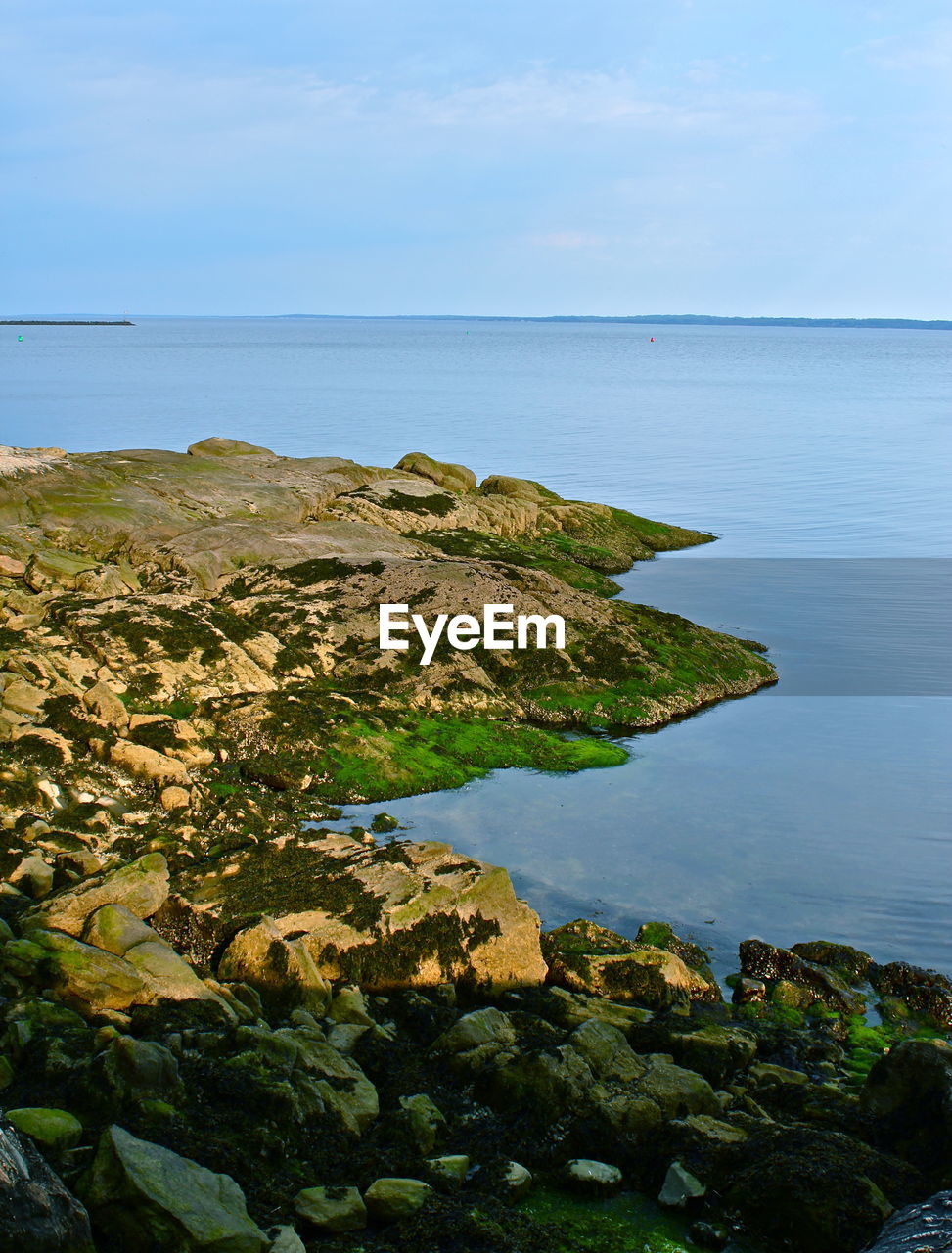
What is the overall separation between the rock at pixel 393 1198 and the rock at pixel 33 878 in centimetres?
655

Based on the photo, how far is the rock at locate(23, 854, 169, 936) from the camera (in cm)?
1209

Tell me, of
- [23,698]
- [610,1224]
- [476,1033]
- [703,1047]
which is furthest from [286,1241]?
[23,698]

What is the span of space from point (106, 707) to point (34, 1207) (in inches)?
487

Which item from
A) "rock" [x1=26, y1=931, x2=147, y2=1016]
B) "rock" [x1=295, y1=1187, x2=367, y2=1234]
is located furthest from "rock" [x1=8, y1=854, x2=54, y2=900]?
"rock" [x1=295, y1=1187, x2=367, y2=1234]

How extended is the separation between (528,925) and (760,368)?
19543 centimetres

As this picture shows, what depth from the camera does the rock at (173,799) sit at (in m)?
16.4

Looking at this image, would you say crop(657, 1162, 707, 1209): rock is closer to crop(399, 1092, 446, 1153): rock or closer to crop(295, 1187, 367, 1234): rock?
crop(399, 1092, 446, 1153): rock

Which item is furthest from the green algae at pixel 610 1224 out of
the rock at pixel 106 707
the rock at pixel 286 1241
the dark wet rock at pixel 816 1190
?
the rock at pixel 106 707

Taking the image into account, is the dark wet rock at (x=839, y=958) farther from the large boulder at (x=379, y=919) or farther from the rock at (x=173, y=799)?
the rock at (x=173, y=799)

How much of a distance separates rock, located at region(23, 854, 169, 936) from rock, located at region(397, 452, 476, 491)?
29923 mm

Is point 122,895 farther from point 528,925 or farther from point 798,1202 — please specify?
point 798,1202

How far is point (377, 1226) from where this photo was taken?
27.7ft

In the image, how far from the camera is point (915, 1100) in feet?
33.0

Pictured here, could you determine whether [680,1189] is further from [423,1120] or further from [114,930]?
[114,930]
